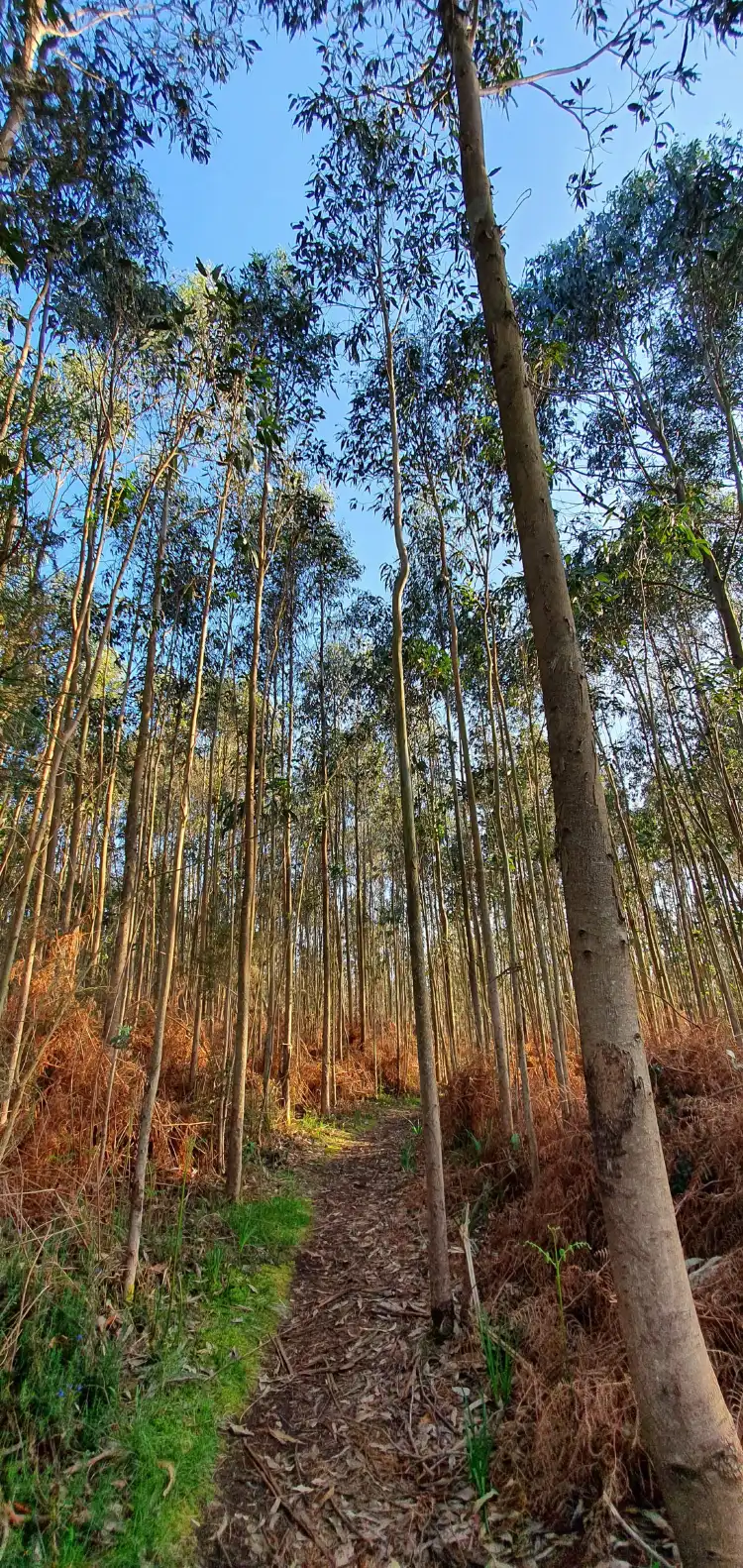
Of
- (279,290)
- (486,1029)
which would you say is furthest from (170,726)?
(486,1029)

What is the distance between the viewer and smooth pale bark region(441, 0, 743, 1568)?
64.2 inches

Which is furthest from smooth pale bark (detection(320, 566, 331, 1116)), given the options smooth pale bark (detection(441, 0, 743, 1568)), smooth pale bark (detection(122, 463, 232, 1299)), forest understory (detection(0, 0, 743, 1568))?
smooth pale bark (detection(441, 0, 743, 1568))

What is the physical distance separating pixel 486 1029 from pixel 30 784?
8904mm

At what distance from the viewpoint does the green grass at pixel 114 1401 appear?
236 cm

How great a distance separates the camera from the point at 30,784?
364 centimetres

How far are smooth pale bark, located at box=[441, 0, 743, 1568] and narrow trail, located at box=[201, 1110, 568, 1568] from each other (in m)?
1.29

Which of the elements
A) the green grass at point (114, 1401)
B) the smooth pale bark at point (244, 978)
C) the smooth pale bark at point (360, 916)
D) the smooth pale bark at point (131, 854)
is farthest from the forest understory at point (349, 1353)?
the smooth pale bark at point (360, 916)

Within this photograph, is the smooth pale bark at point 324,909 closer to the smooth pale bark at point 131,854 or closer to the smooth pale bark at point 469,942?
the smooth pale bark at point 469,942

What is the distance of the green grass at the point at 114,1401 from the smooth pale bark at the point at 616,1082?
205cm

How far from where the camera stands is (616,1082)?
1.88 metres

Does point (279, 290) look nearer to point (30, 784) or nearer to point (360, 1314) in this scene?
point (30, 784)

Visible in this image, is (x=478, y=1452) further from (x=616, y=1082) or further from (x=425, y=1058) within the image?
(x=616, y=1082)

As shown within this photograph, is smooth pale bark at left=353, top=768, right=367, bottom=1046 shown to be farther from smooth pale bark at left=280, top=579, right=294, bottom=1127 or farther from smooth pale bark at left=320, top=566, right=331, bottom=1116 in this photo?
smooth pale bark at left=280, top=579, right=294, bottom=1127

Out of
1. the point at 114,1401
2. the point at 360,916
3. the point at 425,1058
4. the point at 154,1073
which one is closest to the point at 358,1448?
the point at 114,1401
